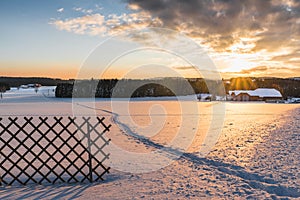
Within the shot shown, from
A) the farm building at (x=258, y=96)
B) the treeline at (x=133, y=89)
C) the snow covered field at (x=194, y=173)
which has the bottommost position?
the snow covered field at (x=194, y=173)

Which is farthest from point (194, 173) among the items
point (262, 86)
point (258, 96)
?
point (262, 86)

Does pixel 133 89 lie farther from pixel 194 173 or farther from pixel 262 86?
pixel 194 173

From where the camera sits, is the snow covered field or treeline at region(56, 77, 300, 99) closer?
the snow covered field

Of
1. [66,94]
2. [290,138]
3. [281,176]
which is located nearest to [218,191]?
[281,176]

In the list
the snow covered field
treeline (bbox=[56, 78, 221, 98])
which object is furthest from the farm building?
the snow covered field

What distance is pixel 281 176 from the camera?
5199mm

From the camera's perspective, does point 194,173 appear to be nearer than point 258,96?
Yes

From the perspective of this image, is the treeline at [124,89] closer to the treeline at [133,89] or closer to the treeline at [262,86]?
the treeline at [133,89]

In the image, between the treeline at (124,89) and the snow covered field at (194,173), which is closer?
the snow covered field at (194,173)

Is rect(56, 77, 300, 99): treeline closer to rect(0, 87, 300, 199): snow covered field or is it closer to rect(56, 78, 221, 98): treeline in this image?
rect(56, 78, 221, 98): treeline

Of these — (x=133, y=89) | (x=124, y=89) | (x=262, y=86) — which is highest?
A: (x=262, y=86)

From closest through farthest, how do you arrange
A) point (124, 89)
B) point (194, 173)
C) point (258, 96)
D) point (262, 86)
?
point (194, 173) → point (124, 89) → point (258, 96) → point (262, 86)

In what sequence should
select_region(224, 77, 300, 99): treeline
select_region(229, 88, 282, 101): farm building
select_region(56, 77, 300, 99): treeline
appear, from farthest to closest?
1. select_region(224, 77, 300, 99): treeline
2. select_region(229, 88, 282, 101): farm building
3. select_region(56, 77, 300, 99): treeline

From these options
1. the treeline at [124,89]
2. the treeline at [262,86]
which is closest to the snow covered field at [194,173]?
the treeline at [124,89]
